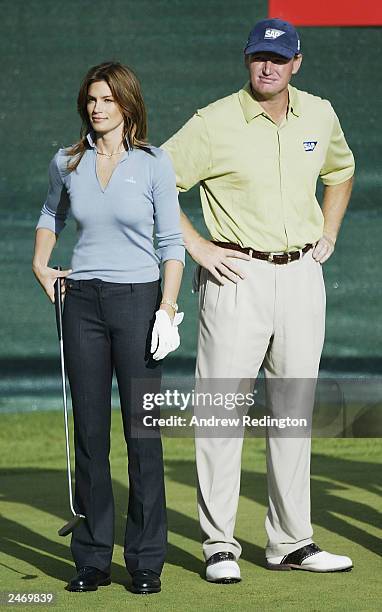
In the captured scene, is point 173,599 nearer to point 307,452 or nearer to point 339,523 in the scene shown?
point 307,452

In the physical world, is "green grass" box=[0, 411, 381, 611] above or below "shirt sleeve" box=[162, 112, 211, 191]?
below

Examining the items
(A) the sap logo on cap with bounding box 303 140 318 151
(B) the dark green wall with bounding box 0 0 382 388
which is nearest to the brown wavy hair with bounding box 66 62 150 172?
(A) the sap logo on cap with bounding box 303 140 318 151

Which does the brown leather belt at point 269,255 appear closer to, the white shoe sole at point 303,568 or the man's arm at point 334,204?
the man's arm at point 334,204

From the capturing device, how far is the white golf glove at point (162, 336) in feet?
10.8

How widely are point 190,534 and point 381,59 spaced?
222 cm

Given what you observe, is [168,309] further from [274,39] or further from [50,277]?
[274,39]

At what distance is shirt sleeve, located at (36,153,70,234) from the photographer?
342cm

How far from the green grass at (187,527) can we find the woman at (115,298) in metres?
0.16

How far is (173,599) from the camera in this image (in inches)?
134

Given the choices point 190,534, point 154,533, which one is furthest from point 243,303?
point 190,534

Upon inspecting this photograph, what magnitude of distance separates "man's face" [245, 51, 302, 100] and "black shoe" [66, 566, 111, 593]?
131cm

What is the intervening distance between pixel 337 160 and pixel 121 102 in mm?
819

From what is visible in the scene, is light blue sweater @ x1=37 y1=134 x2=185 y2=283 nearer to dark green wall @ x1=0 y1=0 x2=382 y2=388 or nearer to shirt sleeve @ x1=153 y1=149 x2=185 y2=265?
shirt sleeve @ x1=153 y1=149 x2=185 y2=265

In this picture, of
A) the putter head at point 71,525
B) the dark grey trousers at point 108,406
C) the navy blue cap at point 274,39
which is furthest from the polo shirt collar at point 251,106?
the putter head at point 71,525
